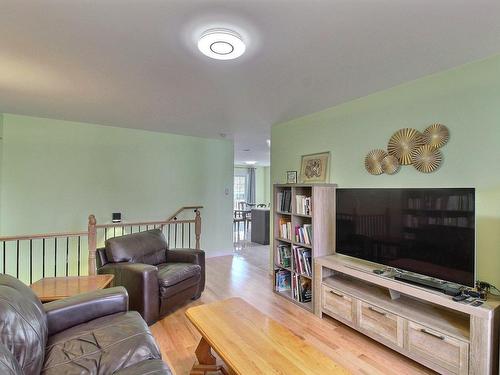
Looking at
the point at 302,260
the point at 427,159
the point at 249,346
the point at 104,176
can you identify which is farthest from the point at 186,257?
the point at 427,159

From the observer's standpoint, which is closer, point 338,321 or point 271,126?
point 338,321

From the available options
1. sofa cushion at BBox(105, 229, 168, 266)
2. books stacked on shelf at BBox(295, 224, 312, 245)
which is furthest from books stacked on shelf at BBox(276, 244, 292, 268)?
sofa cushion at BBox(105, 229, 168, 266)

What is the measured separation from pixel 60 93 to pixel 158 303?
2.34m

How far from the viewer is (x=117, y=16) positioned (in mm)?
1512

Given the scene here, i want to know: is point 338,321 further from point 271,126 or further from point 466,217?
point 271,126

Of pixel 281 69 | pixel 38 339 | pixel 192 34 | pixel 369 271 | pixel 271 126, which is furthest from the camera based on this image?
pixel 271 126

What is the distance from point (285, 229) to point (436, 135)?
182cm

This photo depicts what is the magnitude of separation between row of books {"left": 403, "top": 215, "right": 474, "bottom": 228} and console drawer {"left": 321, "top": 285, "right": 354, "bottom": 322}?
0.87 m

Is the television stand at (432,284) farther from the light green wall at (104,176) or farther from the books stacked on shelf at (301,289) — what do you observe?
the light green wall at (104,176)

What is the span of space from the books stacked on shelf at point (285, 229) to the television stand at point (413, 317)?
1.69 ft

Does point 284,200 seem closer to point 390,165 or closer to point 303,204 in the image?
point 303,204

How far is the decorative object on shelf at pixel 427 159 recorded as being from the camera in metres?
2.22

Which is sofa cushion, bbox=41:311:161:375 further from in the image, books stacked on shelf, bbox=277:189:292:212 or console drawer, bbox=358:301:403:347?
books stacked on shelf, bbox=277:189:292:212

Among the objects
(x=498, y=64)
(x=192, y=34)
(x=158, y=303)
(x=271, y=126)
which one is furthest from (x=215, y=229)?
(x=498, y=64)
